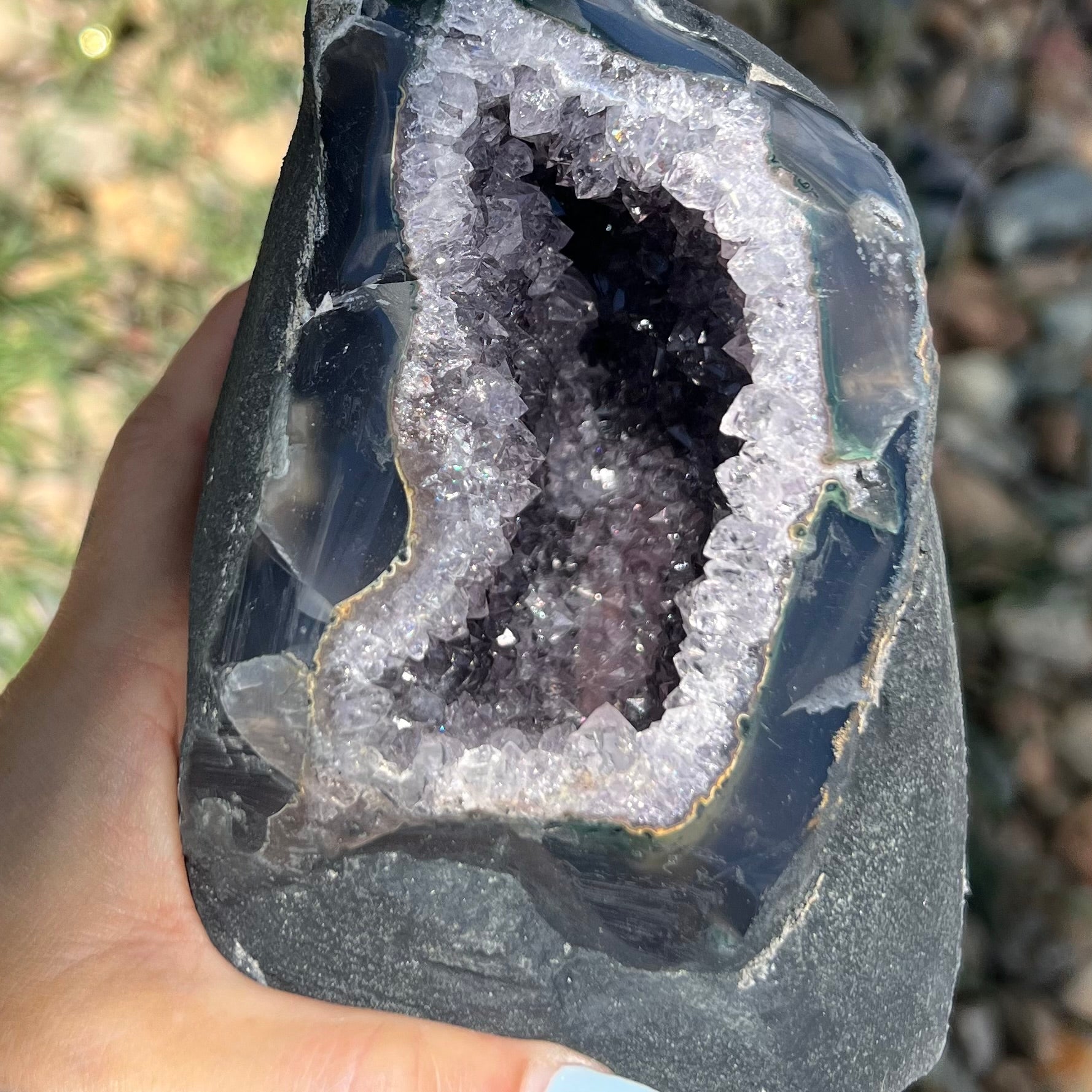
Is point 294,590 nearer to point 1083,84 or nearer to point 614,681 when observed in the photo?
point 614,681

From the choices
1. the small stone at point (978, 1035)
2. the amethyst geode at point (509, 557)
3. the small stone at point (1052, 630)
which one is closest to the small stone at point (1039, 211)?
the small stone at point (1052, 630)

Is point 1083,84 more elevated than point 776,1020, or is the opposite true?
point 1083,84

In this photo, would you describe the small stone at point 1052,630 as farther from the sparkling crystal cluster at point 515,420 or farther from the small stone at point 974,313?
the sparkling crystal cluster at point 515,420

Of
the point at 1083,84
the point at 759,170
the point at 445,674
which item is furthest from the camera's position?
the point at 1083,84

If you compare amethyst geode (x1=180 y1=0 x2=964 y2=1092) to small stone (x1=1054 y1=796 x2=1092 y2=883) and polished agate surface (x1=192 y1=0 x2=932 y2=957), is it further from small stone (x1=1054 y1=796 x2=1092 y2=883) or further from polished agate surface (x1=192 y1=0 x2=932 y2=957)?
small stone (x1=1054 y1=796 x2=1092 y2=883)

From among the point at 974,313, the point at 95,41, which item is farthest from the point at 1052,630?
the point at 95,41

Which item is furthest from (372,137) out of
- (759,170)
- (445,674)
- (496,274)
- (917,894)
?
(917,894)

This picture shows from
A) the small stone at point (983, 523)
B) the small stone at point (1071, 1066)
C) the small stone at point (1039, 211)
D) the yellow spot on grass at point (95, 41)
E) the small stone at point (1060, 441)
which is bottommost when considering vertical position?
the small stone at point (1071, 1066)

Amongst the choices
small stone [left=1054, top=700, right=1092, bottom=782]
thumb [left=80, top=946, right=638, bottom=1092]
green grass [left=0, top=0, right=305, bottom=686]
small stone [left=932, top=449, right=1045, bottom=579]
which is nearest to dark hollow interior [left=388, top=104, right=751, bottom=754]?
thumb [left=80, top=946, right=638, bottom=1092]
